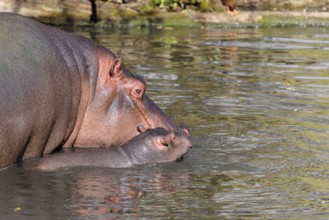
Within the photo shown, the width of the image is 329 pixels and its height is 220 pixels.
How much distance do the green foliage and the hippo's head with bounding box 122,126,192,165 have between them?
34.6 ft

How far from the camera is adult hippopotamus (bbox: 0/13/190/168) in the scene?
7.13 meters

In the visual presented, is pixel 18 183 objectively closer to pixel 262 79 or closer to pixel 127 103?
pixel 127 103

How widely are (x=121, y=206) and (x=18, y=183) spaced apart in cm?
96

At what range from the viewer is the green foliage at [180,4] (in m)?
18.3

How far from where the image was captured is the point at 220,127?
364 inches

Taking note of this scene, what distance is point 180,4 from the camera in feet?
60.8

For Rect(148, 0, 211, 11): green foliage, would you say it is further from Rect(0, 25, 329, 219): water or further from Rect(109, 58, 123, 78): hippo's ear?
Rect(109, 58, 123, 78): hippo's ear

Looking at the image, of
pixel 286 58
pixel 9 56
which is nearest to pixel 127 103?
pixel 9 56

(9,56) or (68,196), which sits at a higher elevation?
(9,56)

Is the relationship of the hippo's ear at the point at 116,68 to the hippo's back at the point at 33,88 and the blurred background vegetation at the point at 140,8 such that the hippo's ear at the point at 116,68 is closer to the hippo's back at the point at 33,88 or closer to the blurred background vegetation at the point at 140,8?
the hippo's back at the point at 33,88

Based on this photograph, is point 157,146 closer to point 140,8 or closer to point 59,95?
point 59,95

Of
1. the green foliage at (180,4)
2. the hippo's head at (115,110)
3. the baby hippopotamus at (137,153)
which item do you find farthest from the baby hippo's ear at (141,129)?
the green foliage at (180,4)

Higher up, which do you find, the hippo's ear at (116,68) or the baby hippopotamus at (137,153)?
the hippo's ear at (116,68)

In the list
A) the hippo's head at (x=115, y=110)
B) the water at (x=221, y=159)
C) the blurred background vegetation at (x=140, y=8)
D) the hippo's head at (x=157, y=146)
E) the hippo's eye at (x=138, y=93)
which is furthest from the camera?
the blurred background vegetation at (x=140, y=8)
